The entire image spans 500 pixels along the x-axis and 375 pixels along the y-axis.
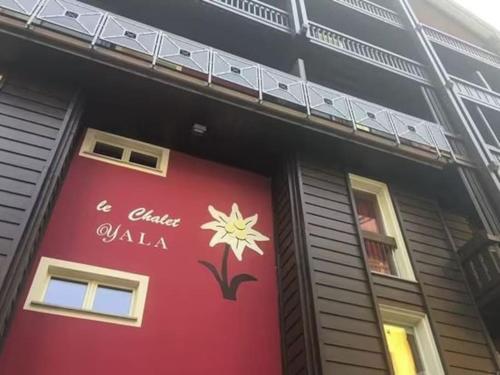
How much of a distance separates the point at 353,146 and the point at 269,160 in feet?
5.85

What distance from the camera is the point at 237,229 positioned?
8.89m

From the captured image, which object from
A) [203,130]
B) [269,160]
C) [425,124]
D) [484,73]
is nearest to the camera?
[203,130]

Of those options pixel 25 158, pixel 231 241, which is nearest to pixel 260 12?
pixel 231 241

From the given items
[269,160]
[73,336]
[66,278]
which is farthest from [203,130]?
[73,336]

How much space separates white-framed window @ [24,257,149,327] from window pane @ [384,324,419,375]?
13.3 feet

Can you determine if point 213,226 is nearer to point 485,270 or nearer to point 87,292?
point 87,292

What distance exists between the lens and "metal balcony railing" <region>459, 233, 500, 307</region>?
823cm

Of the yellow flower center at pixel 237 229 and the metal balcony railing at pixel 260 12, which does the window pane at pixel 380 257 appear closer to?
the yellow flower center at pixel 237 229

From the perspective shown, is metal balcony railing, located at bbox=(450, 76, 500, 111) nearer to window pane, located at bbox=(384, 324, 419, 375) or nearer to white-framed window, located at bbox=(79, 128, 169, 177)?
window pane, located at bbox=(384, 324, 419, 375)

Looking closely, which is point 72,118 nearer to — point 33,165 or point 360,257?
point 33,165

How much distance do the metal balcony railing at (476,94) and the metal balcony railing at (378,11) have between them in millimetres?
3242

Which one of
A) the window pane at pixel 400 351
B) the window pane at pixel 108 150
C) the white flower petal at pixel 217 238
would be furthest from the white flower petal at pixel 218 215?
the window pane at pixel 400 351

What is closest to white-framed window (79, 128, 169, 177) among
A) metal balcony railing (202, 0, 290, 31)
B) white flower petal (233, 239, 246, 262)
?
white flower petal (233, 239, 246, 262)

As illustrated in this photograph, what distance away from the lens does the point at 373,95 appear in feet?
44.2
